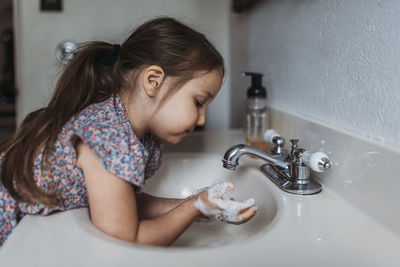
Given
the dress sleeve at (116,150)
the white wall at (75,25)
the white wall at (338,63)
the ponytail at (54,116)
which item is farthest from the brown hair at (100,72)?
the white wall at (75,25)

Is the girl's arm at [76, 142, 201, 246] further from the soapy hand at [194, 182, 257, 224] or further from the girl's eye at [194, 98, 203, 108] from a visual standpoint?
the girl's eye at [194, 98, 203, 108]

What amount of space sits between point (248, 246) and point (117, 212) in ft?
0.77

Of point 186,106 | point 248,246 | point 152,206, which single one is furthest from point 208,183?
point 248,246

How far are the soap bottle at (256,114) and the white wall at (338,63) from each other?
52 mm

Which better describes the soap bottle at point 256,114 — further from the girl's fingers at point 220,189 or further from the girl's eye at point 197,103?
the girl's fingers at point 220,189

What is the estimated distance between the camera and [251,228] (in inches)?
Answer: 32.4

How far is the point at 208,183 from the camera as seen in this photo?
40.7 inches

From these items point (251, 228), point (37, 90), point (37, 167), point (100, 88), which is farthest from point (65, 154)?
point (37, 90)

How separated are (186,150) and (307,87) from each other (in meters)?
0.42

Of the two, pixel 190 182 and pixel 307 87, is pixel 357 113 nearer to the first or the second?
pixel 307 87

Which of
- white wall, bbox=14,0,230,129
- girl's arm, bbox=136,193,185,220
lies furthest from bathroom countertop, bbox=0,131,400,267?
white wall, bbox=14,0,230,129

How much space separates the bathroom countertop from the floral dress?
78 mm

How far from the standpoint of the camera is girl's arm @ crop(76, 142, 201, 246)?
2.04 ft

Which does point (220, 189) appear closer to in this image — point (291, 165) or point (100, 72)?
point (291, 165)
